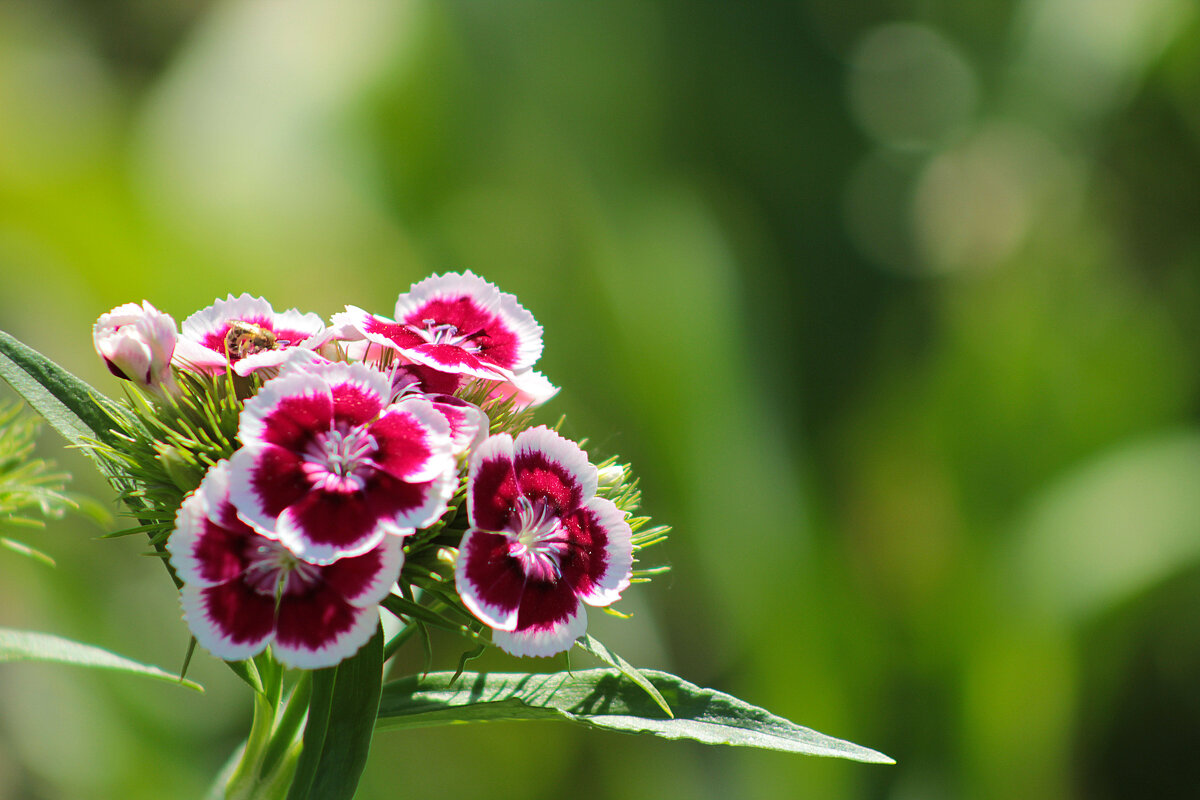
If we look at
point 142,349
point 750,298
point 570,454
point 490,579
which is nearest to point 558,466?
point 570,454

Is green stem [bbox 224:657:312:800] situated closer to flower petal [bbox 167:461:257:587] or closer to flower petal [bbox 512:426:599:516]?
flower petal [bbox 167:461:257:587]

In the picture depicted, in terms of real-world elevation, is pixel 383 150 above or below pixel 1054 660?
above

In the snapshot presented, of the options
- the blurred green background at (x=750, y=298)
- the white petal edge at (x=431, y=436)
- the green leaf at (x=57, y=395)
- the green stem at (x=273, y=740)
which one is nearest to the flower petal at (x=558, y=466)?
the white petal edge at (x=431, y=436)

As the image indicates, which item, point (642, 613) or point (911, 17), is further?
point (911, 17)

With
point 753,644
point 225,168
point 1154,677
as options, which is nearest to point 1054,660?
point 1154,677

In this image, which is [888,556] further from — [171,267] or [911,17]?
[911,17]
